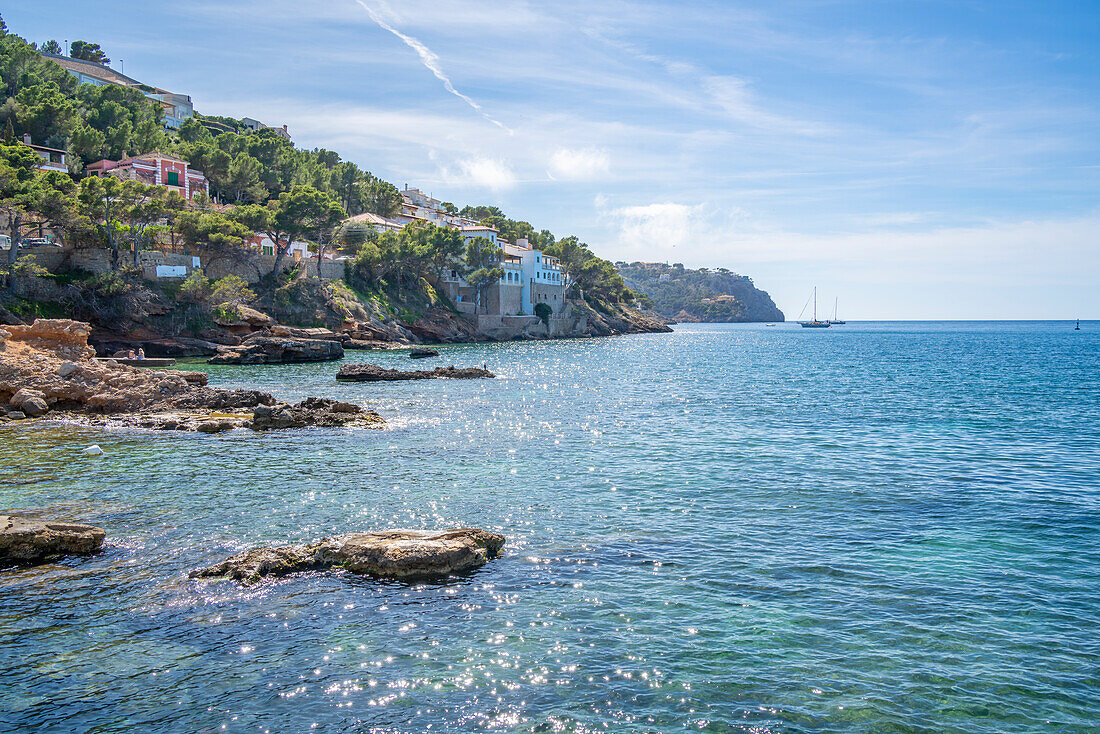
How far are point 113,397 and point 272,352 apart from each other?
29.6m

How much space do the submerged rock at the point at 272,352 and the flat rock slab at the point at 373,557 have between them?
1924 inches

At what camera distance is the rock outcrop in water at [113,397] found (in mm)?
28078

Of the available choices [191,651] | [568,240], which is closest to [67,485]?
[191,651]

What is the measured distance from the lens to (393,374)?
48.6m

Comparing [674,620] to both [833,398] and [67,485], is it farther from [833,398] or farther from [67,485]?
[833,398]

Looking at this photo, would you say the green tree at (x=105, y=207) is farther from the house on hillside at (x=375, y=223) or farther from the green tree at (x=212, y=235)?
the house on hillside at (x=375, y=223)

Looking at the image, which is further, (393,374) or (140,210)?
(140,210)

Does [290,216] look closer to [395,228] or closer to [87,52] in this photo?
[395,228]

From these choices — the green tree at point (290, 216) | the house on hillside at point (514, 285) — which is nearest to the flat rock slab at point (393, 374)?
the green tree at point (290, 216)

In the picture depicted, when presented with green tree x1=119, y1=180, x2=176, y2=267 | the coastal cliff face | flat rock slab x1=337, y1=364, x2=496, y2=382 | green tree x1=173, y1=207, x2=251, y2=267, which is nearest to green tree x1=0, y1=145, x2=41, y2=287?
the coastal cliff face

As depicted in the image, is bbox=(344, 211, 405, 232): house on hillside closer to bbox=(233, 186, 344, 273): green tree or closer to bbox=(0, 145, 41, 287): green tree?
→ bbox=(233, 186, 344, 273): green tree

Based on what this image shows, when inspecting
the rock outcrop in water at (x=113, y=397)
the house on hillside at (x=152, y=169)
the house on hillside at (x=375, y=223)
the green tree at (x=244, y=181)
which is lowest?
the rock outcrop in water at (x=113, y=397)

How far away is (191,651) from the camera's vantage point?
31.7 feet

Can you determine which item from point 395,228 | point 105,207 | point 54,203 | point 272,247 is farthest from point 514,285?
point 54,203
